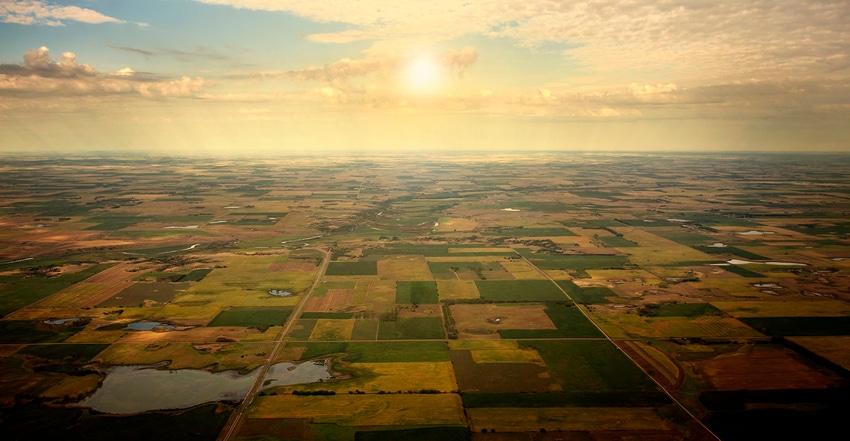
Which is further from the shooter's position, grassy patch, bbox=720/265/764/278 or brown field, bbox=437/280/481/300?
grassy patch, bbox=720/265/764/278

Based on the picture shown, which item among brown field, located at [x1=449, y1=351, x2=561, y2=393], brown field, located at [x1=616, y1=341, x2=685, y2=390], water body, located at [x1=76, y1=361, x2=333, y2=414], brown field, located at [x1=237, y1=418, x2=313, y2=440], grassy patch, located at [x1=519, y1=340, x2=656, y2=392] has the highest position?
brown field, located at [x1=616, y1=341, x2=685, y2=390]

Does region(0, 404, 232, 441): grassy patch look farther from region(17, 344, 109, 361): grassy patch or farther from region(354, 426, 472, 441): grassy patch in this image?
region(354, 426, 472, 441): grassy patch

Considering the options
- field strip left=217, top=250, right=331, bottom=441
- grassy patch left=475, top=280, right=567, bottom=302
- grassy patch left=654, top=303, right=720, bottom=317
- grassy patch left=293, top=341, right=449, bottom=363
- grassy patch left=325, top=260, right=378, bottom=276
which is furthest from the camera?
grassy patch left=325, top=260, right=378, bottom=276

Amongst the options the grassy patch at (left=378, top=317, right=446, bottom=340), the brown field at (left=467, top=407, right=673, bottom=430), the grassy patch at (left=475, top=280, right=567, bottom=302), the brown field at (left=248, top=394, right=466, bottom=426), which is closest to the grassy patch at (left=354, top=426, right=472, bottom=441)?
the brown field at (left=248, top=394, right=466, bottom=426)

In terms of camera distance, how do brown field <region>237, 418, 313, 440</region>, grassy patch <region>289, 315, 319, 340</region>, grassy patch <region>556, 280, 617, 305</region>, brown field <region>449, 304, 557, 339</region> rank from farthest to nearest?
grassy patch <region>556, 280, 617, 305</region> < brown field <region>449, 304, 557, 339</region> < grassy patch <region>289, 315, 319, 340</region> < brown field <region>237, 418, 313, 440</region>

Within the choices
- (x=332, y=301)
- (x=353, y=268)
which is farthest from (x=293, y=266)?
(x=332, y=301)

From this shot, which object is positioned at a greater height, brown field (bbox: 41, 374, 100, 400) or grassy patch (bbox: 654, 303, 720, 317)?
grassy patch (bbox: 654, 303, 720, 317)
